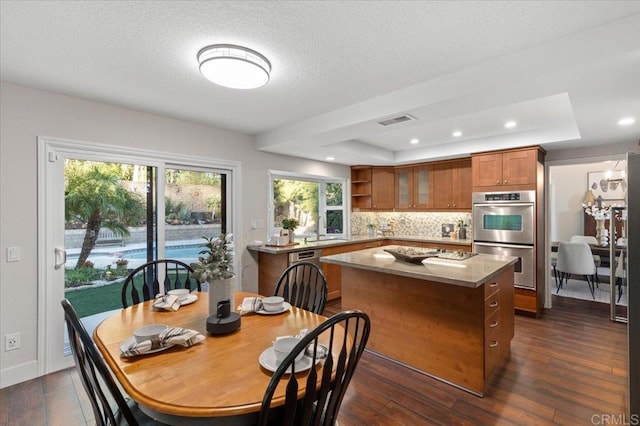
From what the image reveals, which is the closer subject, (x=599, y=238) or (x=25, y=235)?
(x=25, y=235)

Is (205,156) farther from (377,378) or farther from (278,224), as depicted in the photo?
(377,378)

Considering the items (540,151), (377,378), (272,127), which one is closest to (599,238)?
(540,151)

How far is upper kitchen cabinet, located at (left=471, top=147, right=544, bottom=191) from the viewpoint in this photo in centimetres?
393

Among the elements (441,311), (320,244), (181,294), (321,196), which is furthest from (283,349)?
(321,196)

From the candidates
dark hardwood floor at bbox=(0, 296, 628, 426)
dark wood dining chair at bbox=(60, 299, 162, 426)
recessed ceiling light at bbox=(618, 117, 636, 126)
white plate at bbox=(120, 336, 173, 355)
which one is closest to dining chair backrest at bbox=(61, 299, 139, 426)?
dark wood dining chair at bbox=(60, 299, 162, 426)

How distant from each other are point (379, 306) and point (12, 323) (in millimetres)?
3087

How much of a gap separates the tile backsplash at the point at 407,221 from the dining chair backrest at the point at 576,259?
1.71 m

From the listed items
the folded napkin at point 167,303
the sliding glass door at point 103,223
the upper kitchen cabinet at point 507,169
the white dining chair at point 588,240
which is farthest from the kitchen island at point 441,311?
the white dining chair at point 588,240

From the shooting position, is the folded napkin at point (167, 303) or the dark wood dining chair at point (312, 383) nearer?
the dark wood dining chair at point (312, 383)

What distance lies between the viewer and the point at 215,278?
166cm

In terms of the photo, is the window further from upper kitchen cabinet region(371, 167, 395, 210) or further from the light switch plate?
the light switch plate

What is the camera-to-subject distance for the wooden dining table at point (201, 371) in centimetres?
102

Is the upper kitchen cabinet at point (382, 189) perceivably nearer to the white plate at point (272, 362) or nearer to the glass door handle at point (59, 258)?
the glass door handle at point (59, 258)

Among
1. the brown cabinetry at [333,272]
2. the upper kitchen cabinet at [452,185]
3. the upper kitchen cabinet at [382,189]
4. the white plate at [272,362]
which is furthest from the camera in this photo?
the upper kitchen cabinet at [382,189]
